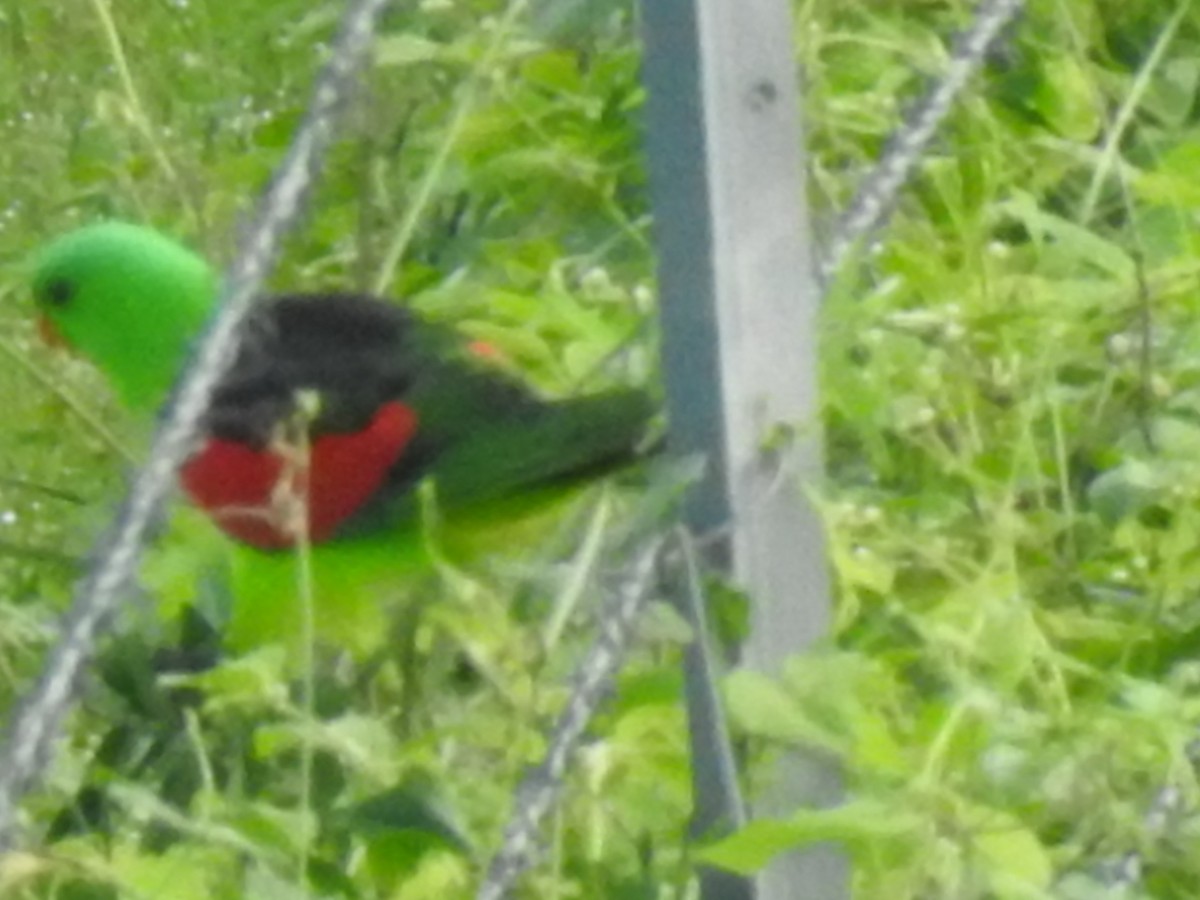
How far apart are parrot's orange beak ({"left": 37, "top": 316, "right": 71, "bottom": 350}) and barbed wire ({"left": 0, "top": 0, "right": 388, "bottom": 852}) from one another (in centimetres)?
49

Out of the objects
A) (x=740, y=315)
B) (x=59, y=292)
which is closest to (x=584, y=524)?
(x=740, y=315)

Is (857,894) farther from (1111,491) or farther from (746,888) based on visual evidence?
(1111,491)

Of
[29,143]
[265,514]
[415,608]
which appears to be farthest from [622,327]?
[29,143]

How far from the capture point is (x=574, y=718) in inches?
19.1

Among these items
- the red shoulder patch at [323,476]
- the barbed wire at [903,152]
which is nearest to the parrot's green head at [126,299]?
the red shoulder patch at [323,476]

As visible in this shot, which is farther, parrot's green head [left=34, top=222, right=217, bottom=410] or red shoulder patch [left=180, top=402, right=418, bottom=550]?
parrot's green head [left=34, top=222, right=217, bottom=410]

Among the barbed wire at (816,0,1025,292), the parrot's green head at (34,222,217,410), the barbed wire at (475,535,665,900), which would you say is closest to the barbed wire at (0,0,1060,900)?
the barbed wire at (475,535,665,900)

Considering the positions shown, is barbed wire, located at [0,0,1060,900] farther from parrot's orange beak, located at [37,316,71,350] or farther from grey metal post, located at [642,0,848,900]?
parrot's orange beak, located at [37,316,71,350]

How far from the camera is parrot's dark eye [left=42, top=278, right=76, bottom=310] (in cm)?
90

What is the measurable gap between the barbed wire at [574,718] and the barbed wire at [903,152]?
0.46 ft

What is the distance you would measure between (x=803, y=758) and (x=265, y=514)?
14cm

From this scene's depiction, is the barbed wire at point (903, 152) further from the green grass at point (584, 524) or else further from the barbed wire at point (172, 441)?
the barbed wire at point (172, 441)

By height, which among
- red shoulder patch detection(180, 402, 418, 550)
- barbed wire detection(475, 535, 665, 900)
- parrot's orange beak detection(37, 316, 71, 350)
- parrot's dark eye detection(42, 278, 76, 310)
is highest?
parrot's dark eye detection(42, 278, 76, 310)

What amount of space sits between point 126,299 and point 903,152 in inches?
15.4
